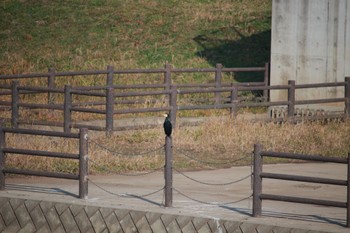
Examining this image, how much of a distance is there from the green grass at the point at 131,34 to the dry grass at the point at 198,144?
1181cm

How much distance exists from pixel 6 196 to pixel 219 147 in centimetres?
693

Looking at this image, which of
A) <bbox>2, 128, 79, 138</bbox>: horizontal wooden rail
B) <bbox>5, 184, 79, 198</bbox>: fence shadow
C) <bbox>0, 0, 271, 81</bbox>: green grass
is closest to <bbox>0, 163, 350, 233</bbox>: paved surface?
<bbox>5, 184, 79, 198</bbox>: fence shadow

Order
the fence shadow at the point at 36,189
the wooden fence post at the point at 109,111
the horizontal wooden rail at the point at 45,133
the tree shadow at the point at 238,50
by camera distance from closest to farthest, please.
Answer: the horizontal wooden rail at the point at 45,133 < the fence shadow at the point at 36,189 < the wooden fence post at the point at 109,111 < the tree shadow at the point at 238,50

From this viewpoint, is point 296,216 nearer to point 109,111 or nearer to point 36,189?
point 36,189

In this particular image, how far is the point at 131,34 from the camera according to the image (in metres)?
41.6

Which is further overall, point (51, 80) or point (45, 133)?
point (51, 80)

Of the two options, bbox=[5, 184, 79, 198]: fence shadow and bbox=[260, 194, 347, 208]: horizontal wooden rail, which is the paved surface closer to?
bbox=[5, 184, 79, 198]: fence shadow

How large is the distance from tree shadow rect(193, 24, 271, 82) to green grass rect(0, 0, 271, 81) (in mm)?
35

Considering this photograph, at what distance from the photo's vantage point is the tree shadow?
122 feet

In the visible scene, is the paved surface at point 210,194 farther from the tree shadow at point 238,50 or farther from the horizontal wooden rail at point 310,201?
the tree shadow at point 238,50

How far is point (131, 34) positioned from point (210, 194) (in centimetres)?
2535

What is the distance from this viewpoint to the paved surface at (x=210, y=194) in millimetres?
14672

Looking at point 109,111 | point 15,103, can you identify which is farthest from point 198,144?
point 15,103

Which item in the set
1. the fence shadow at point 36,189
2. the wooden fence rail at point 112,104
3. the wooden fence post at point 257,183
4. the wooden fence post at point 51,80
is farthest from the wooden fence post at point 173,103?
the wooden fence post at point 257,183
